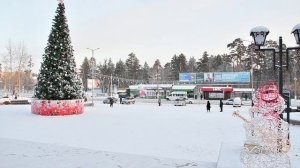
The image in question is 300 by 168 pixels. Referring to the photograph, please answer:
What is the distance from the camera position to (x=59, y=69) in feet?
89.1

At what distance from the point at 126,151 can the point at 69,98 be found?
16967 mm

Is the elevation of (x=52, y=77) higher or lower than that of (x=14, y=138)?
higher

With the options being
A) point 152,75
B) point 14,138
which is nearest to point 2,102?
point 14,138

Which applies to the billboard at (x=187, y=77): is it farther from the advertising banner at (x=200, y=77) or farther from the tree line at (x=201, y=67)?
the tree line at (x=201, y=67)

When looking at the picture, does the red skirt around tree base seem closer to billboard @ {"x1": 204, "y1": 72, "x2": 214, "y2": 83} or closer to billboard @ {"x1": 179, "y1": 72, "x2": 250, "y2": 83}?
billboard @ {"x1": 179, "y1": 72, "x2": 250, "y2": 83}

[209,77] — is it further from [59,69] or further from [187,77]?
[59,69]

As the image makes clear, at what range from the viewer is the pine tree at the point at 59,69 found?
2691 cm

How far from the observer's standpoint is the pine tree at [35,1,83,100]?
26.9 m

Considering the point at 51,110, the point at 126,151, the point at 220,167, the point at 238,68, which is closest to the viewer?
the point at 220,167

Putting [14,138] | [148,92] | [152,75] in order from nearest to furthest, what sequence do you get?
[14,138]
[148,92]
[152,75]

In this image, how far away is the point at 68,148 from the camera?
11.8 metres

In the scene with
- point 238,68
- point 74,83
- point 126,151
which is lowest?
point 126,151

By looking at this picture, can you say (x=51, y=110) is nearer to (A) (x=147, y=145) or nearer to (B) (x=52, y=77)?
(B) (x=52, y=77)

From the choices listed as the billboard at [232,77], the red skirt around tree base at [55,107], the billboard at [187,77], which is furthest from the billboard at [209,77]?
the red skirt around tree base at [55,107]
